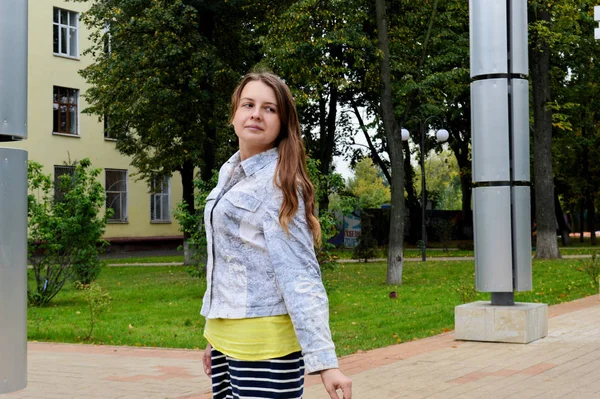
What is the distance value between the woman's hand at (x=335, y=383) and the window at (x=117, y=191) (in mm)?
38716

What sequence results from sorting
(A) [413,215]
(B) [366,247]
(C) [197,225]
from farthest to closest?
(A) [413,215]
(B) [366,247]
(C) [197,225]

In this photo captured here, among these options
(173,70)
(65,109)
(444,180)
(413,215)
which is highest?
(444,180)

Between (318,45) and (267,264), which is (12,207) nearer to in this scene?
(267,264)

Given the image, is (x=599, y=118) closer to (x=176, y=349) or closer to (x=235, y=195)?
(x=176, y=349)

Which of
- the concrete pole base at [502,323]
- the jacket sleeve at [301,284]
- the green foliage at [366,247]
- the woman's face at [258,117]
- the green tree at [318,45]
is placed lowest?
the concrete pole base at [502,323]

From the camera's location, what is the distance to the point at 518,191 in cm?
1002

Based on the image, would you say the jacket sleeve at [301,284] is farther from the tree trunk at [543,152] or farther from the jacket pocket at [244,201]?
the tree trunk at [543,152]

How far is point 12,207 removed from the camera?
363 cm

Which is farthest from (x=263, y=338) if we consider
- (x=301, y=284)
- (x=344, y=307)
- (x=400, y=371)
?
(x=344, y=307)

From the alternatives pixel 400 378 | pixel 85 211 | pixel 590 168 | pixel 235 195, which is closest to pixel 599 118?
pixel 590 168

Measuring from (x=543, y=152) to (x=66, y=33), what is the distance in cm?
2173

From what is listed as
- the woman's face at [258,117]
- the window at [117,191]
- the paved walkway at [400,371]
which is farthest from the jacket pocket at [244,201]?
the window at [117,191]

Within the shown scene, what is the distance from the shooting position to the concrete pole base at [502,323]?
9.50m

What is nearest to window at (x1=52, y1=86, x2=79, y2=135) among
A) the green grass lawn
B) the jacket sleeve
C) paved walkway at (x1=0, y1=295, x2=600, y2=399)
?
the green grass lawn
